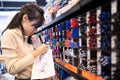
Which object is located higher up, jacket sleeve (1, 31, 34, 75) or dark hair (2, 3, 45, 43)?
dark hair (2, 3, 45, 43)

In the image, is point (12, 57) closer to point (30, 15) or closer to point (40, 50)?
point (40, 50)

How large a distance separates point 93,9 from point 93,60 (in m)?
0.33

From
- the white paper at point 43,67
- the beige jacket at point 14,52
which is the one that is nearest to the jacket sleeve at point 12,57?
the beige jacket at point 14,52

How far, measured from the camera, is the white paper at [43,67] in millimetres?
1932

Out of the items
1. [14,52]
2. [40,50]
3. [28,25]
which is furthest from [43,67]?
[28,25]

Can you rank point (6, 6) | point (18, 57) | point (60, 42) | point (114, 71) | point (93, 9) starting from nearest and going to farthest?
point (114, 71)
point (93, 9)
point (18, 57)
point (60, 42)
point (6, 6)

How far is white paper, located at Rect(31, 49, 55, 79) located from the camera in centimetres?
193

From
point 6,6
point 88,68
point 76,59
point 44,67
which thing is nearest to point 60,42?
point 44,67

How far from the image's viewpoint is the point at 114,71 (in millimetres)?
1012

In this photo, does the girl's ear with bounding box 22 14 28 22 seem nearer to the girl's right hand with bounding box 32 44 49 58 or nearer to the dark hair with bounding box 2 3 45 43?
the dark hair with bounding box 2 3 45 43

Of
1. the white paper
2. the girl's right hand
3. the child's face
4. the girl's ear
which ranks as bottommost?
the white paper

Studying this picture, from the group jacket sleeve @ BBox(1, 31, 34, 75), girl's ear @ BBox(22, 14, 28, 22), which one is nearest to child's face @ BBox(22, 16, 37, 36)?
girl's ear @ BBox(22, 14, 28, 22)

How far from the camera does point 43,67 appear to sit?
1.97 meters

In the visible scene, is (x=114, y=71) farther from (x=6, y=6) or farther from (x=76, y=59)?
(x=6, y=6)
